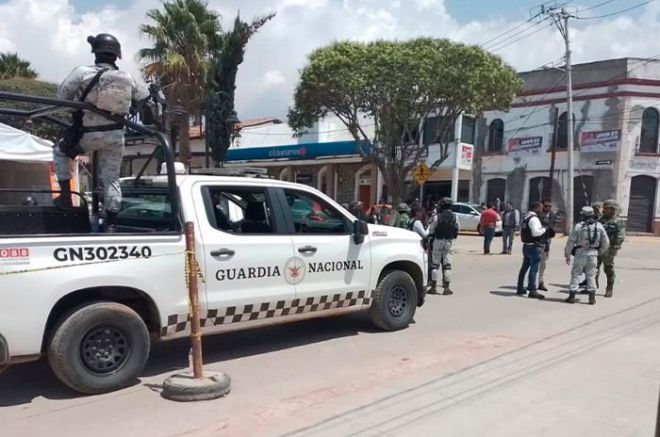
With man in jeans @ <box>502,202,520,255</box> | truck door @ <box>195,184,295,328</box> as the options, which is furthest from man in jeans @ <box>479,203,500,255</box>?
truck door @ <box>195,184,295,328</box>

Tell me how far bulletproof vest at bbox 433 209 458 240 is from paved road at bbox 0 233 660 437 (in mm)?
2192

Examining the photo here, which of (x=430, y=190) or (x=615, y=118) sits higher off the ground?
(x=615, y=118)

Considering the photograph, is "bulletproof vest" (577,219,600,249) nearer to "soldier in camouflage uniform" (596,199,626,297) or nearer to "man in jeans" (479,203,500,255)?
"soldier in camouflage uniform" (596,199,626,297)

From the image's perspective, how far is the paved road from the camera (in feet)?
14.0

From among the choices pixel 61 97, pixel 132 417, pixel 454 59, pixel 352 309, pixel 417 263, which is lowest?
pixel 132 417

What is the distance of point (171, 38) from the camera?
62.7ft

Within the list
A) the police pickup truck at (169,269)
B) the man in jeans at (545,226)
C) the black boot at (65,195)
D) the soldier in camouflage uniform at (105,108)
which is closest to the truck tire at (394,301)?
the police pickup truck at (169,269)

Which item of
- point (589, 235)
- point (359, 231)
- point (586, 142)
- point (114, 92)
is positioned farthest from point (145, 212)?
point (586, 142)

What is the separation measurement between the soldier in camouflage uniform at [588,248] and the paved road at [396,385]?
1.28m

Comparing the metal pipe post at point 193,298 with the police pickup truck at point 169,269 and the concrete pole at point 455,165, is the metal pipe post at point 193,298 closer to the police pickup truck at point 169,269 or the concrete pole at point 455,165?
the police pickup truck at point 169,269

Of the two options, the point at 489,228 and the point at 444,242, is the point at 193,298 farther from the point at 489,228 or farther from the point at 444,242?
the point at 489,228

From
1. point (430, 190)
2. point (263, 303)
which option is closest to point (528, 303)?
point (263, 303)

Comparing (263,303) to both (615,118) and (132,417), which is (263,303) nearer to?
(132,417)

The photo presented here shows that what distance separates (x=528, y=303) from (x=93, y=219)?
6.85 metres
